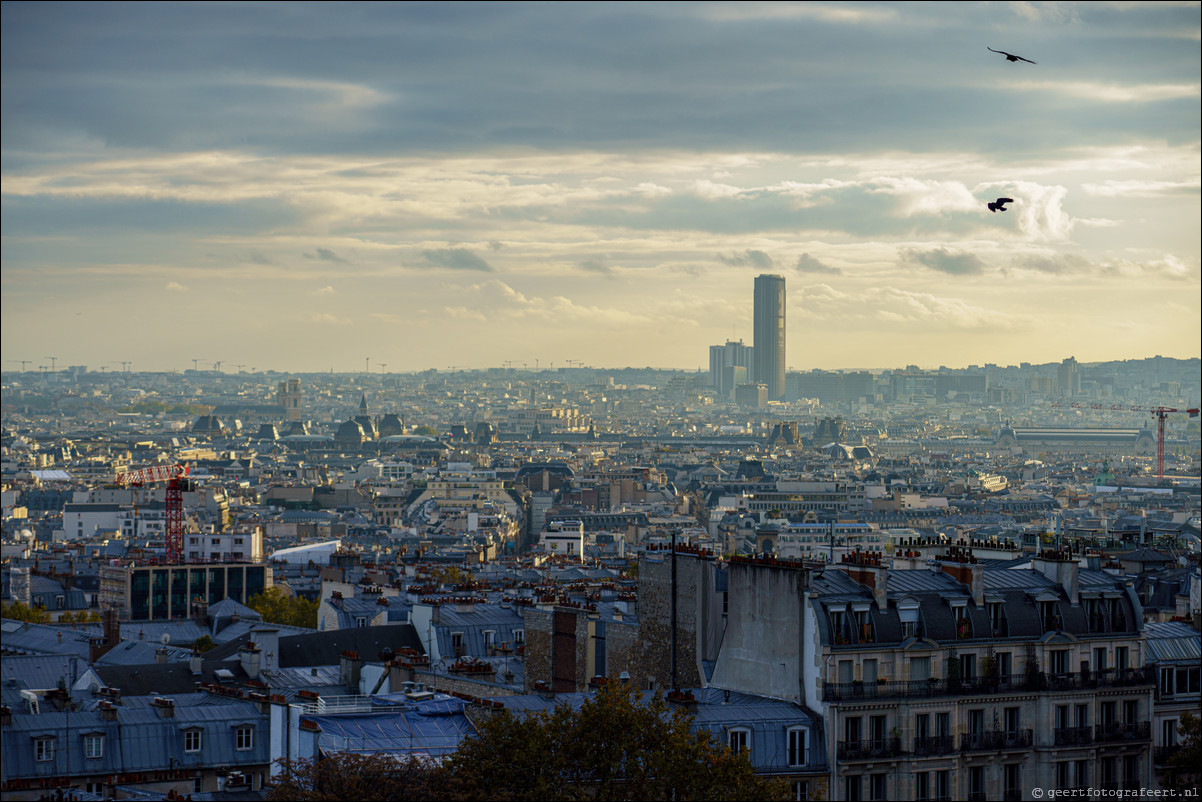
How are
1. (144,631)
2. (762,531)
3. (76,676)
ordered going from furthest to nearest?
1. (762,531)
2. (144,631)
3. (76,676)

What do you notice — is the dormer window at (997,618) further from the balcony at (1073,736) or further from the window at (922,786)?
the window at (922,786)

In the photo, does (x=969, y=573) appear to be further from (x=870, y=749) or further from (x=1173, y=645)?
(x=1173, y=645)

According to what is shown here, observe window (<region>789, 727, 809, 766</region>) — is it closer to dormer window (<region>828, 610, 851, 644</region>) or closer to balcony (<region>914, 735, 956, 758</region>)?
dormer window (<region>828, 610, 851, 644</region>)

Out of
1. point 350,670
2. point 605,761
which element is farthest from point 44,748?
point 605,761

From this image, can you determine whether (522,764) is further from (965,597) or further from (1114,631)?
(1114,631)

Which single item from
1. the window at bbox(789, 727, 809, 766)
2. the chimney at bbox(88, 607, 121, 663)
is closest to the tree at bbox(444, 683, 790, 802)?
the window at bbox(789, 727, 809, 766)

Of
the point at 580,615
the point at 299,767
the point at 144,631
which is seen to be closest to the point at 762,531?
the point at 144,631

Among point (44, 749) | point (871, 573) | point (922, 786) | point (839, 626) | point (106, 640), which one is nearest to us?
point (922, 786)
